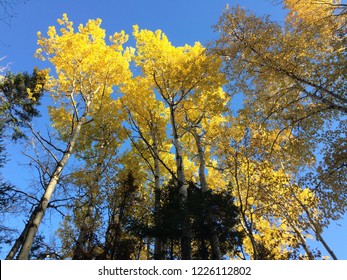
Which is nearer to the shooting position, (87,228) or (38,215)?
(38,215)

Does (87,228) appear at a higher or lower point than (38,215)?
higher

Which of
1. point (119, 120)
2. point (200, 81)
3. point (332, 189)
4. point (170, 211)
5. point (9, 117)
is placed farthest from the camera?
point (119, 120)

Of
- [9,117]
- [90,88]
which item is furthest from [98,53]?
[9,117]

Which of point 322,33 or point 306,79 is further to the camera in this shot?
point 322,33

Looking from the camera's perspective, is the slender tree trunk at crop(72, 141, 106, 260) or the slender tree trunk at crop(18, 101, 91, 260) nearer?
the slender tree trunk at crop(18, 101, 91, 260)

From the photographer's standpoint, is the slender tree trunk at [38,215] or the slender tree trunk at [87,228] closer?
the slender tree trunk at [38,215]
